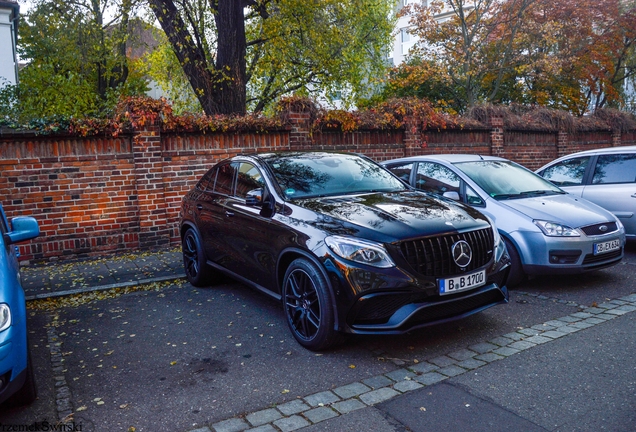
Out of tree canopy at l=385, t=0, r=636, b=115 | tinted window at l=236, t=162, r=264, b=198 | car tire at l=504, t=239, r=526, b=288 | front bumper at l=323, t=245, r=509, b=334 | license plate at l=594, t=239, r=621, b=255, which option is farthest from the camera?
tree canopy at l=385, t=0, r=636, b=115

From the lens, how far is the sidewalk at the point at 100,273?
291 inches

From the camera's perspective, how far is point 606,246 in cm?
655

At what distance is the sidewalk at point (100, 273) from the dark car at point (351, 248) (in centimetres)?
213

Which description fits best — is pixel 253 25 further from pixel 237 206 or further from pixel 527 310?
pixel 527 310

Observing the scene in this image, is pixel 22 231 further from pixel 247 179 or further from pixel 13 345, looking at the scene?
pixel 247 179

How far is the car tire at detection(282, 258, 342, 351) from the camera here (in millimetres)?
4539

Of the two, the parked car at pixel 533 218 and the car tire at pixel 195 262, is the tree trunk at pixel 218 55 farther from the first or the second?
the parked car at pixel 533 218

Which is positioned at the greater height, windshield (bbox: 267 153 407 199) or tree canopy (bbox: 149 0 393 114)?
tree canopy (bbox: 149 0 393 114)

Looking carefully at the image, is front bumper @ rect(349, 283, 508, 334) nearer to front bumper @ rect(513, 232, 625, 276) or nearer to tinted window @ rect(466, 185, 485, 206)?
front bumper @ rect(513, 232, 625, 276)

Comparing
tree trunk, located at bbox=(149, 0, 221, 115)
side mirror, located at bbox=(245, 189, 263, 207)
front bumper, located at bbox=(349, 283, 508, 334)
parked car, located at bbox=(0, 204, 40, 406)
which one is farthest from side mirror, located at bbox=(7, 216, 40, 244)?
tree trunk, located at bbox=(149, 0, 221, 115)

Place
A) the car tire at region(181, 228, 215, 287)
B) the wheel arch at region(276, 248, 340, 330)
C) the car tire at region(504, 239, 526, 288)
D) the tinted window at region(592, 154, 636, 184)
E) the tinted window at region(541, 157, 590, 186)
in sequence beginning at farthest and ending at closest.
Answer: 1. the tinted window at region(541, 157, 590, 186)
2. the tinted window at region(592, 154, 636, 184)
3. the car tire at region(181, 228, 215, 287)
4. the car tire at region(504, 239, 526, 288)
5. the wheel arch at region(276, 248, 340, 330)

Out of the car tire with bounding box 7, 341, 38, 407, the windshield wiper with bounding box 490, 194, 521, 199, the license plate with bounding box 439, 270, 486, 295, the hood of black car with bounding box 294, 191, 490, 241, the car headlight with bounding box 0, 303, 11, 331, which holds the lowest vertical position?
the car tire with bounding box 7, 341, 38, 407

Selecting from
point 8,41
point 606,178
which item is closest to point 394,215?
point 606,178

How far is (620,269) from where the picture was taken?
7.53 metres
